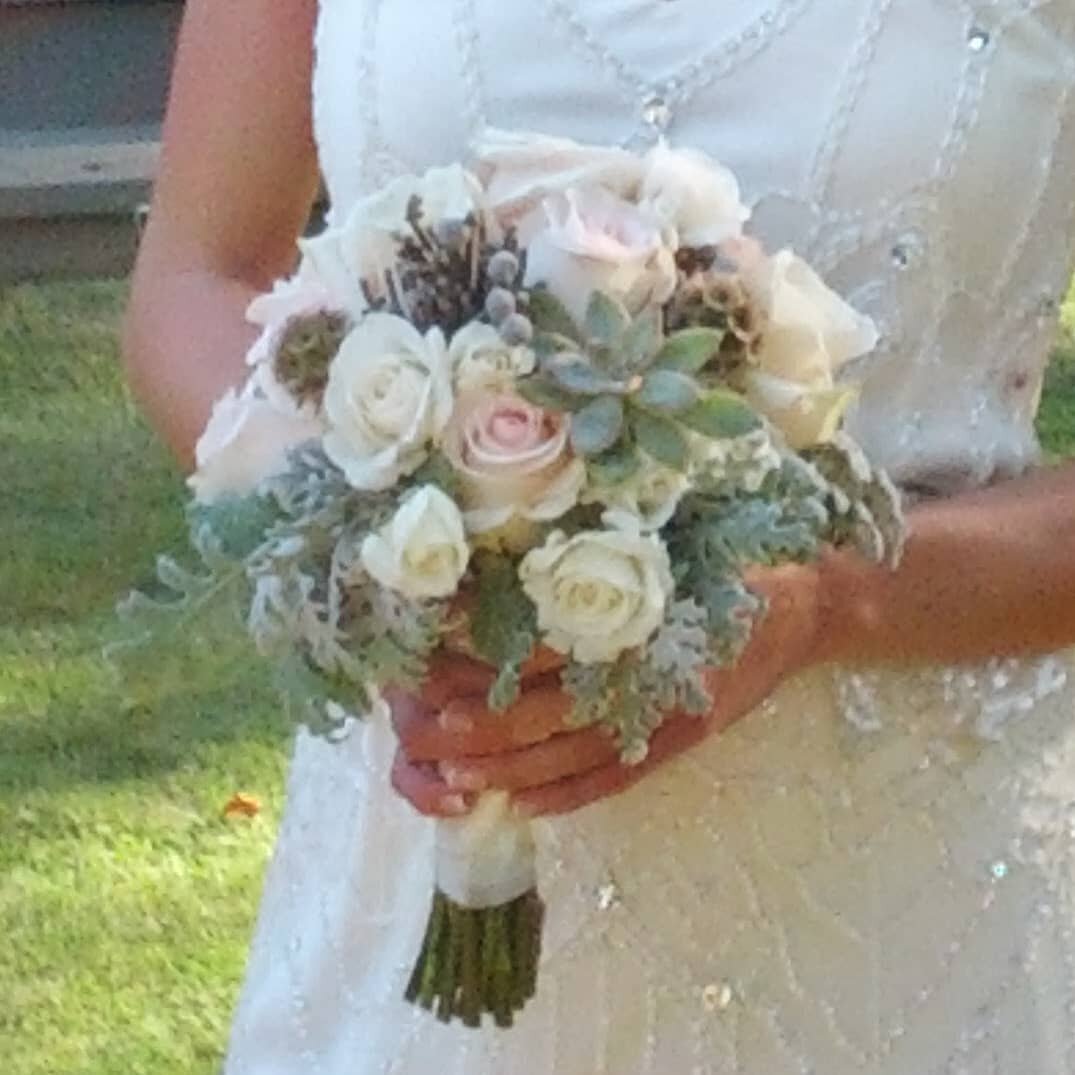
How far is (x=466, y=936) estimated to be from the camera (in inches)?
50.8

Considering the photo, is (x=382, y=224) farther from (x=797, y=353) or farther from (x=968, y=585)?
(x=968, y=585)

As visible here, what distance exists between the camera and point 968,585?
1371 millimetres

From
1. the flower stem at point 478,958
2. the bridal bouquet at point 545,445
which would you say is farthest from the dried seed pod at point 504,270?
the flower stem at point 478,958

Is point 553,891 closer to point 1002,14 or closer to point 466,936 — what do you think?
point 466,936

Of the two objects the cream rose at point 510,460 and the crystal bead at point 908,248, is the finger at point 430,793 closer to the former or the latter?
the cream rose at point 510,460

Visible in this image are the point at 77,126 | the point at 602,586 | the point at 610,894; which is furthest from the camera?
the point at 77,126

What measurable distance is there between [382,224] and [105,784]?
2751 millimetres

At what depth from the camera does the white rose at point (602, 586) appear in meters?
1.08

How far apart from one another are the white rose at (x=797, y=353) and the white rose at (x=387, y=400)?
14 cm

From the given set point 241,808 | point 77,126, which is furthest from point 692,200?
point 77,126

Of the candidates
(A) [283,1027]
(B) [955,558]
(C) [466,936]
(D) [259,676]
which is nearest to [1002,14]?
(B) [955,558]

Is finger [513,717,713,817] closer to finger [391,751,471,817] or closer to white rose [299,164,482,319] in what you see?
finger [391,751,471,817]

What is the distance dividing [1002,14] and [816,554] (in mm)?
339

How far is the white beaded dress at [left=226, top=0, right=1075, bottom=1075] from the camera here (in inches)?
52.8
